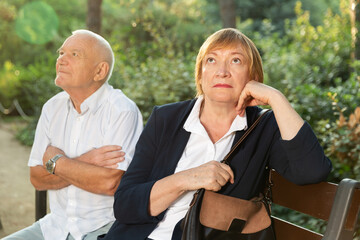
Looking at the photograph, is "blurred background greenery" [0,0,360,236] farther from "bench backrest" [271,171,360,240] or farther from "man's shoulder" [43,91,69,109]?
"man's shoulder" [43,91,69,109]

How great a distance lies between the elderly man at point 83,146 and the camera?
8.16 feet

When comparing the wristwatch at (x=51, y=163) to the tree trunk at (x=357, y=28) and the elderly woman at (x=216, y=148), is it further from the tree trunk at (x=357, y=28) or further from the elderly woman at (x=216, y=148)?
the tree trunk at (x=357, y=28)

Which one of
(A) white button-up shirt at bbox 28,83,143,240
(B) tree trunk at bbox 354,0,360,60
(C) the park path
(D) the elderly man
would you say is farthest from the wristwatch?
(B) tree trunk at bbox 354,0,360,60

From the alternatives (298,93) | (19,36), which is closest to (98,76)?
(298,93)

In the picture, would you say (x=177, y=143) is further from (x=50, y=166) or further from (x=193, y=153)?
(x=50, y=166)

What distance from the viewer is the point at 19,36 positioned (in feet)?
64.0

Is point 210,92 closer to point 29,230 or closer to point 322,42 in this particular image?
point 29,230

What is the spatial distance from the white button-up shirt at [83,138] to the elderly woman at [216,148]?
31 cm

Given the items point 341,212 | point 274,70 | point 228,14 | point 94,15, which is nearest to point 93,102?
point 341,212

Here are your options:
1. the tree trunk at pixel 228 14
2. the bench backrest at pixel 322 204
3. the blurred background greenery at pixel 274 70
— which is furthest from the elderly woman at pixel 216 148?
the tree trunk at pixel 228 14

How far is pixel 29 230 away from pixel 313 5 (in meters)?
19.5

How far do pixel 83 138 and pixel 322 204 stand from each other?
134cm

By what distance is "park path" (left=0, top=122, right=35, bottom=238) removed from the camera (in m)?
5.25

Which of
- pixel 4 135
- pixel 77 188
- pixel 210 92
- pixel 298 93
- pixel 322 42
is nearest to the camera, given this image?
pixel 210 92
